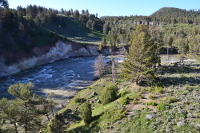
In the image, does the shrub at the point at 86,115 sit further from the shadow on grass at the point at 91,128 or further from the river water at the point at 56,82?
the river water at the point at 56,82

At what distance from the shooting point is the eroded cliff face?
56.0 m

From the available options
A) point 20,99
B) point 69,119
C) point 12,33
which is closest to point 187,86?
point 69,119

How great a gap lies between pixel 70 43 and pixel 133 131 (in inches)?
3444

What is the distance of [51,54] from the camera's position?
79.4 m

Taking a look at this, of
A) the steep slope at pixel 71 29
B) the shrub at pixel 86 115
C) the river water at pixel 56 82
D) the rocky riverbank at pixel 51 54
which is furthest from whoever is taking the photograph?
the steep slope at pixel 71 29

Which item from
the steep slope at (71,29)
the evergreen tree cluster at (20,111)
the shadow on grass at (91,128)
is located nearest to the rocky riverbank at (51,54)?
the steep slope at (71,29)

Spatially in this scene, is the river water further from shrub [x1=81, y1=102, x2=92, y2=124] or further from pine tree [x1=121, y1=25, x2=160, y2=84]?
pine tree [x1=121, y1=25, x2=160, y2=84]

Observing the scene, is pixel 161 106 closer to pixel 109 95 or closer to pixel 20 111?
pixel 109 95

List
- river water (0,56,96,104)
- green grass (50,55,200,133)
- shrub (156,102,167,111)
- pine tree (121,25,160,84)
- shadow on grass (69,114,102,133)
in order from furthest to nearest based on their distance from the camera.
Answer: river water (0,56,96,104) < pine tree (121,25,160,84) < shrub (156,102,167,111) < shadow on grass (69,114,102,133) < green grass (50,55,200,133)

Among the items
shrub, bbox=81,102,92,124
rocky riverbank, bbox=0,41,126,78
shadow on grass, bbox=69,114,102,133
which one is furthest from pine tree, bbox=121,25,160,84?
rocky riverbank, bbox=0,41,126,78

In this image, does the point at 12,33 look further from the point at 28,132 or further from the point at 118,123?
the point at 118,123

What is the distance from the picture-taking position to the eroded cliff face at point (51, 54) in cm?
5599

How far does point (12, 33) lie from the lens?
6700cm

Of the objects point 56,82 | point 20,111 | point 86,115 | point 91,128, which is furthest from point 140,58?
point 56,82
